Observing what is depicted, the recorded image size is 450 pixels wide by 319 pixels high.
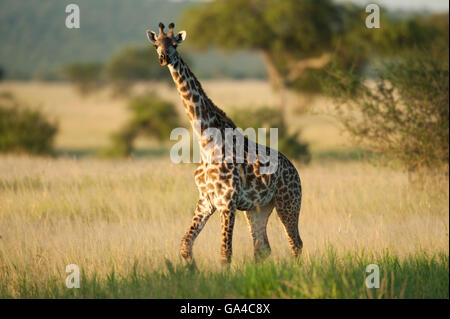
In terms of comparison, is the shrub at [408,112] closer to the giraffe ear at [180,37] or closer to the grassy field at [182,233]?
the grassy field at [182,233]

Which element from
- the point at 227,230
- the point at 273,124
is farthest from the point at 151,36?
the point at 273,124

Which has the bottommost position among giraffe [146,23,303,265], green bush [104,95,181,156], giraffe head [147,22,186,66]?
giraffe [146,23,303,265]

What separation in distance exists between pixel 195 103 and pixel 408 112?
6680mm

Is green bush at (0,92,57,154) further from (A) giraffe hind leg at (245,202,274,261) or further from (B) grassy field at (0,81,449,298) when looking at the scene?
(A) giraffe hind leg at (245,202,274,261)

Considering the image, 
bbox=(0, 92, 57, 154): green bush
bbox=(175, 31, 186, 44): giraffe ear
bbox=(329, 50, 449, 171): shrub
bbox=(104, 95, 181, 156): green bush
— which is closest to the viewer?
bbox=(175, 31, 186, 44): giraffe ear

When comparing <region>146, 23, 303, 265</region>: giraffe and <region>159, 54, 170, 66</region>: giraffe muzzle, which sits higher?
<region>159, 54, 170, 66</region>: giraffe muzzle

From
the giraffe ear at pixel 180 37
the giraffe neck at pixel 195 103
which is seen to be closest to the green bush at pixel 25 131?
the giraffe neck at pixel 195 103

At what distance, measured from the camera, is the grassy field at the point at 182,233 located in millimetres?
6113

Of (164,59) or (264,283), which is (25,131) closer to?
(164,59)

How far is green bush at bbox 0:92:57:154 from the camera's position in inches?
1021

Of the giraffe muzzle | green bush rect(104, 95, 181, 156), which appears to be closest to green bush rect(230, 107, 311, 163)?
the giraffe muzzle

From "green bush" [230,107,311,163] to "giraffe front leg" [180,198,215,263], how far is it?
36.7ft

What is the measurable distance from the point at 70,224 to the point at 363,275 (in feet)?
15.8
